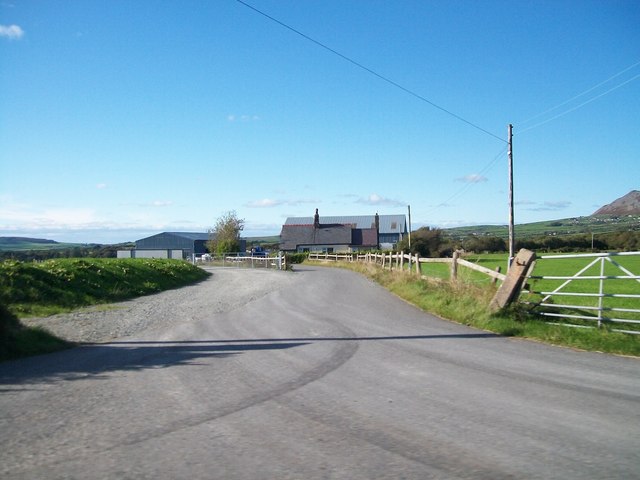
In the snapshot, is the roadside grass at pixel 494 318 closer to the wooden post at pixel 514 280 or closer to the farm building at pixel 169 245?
the wooden post at pixel 514 280

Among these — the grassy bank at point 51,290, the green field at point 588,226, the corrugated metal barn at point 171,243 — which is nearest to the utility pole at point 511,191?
the grassy bank at point 51,290

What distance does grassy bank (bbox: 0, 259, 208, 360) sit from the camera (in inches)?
386

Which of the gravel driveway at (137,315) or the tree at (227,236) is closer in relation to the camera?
the gravel driveway at (137,315)

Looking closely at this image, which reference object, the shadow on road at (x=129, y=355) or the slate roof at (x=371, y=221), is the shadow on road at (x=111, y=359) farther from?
the slate roof at (x=371, y=221)

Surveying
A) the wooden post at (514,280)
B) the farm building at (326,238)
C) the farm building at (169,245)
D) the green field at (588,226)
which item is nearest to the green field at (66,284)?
the wooden post at (514,280)

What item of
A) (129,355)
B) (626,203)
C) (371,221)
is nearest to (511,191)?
(129,355)

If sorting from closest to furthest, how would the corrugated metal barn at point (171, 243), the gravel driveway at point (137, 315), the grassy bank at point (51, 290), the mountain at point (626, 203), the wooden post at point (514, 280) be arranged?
1. the grassy bank at point (51, 290)
2. the wooden post at point (514, 280)
3. the gravel driveway at point (137, 315)
4. the mountain at point (626, 203)
5. the corrugated metal barn at point (171, 243)

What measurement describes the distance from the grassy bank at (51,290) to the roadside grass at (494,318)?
29.1ft

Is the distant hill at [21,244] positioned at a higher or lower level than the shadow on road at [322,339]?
higher

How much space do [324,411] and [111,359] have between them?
15.9 ft

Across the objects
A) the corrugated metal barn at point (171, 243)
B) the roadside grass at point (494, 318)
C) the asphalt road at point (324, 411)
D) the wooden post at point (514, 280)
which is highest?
the corrugated metal barn at point (171, 243)

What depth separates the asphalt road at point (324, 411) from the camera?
4.25 metres

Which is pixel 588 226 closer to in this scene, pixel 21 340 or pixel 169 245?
pixel 169 245

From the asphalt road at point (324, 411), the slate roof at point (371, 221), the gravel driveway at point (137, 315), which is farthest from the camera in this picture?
the slate roof at point (371, 221)
